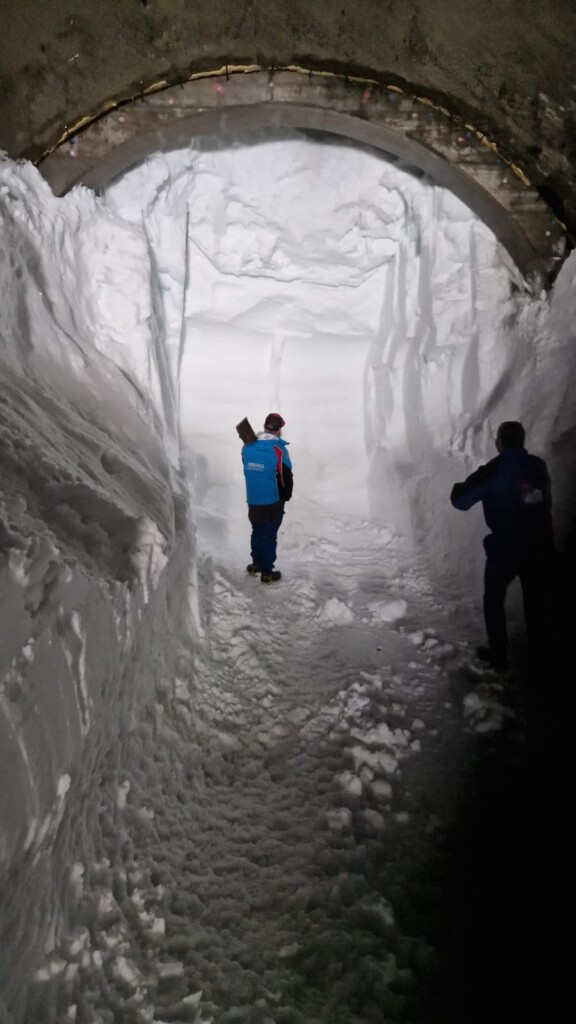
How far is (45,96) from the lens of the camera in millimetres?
4781

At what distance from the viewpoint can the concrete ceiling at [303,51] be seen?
4746 millimetres

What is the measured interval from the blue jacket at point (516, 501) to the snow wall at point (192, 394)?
1.28 m

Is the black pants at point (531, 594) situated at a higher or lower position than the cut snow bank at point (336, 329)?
lower

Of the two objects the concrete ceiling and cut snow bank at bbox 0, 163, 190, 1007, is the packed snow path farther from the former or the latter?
the concrete ceiling

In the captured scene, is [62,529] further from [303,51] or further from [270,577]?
[303,51]

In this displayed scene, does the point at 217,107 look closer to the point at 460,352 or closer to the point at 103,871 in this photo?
the point at 460,352

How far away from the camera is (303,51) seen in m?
4.80

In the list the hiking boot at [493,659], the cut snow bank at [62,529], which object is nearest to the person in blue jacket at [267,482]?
the cut snow bank at [62,529]

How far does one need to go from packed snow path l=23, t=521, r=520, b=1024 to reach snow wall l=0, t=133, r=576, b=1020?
0.72 feet

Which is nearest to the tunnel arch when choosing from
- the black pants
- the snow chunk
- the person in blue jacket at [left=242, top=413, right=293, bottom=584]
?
the person in blue jacket at [left=242, top=413, right=293, bottom=584]

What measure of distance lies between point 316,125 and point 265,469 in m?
3.33

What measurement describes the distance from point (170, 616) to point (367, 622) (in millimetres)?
1906

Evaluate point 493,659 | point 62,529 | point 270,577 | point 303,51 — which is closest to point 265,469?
point 270,577

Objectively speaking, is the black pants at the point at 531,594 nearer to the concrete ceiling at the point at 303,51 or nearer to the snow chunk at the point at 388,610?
the snow chunk at the point at 388,610
